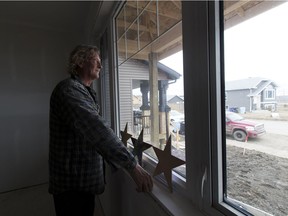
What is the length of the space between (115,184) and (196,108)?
3.65ft

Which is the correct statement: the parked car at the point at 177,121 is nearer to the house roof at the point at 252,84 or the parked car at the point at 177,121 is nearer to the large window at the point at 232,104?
the large window at the point at 232,104

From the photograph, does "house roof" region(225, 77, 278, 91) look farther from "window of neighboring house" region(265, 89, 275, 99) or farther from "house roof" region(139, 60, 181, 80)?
"house roof" region(139, 60, 181, 80)

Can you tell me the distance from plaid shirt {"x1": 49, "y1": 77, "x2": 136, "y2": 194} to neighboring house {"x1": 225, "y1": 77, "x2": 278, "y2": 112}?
517mm

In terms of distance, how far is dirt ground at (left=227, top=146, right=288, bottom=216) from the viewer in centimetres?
54

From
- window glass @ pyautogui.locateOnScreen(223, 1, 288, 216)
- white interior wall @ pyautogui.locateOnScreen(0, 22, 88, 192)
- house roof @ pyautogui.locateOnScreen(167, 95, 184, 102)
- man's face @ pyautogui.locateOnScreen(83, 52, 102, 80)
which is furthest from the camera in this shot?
white interior wall @ pyautogui.locateOnScreen(0, 22, 88, 192)

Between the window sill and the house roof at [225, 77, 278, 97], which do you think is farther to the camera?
the window sill

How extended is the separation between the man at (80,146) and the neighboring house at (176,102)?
31cm

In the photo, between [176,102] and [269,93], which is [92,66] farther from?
[269,93]

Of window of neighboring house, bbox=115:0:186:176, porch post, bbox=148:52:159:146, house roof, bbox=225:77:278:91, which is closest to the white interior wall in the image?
window of neighboring house, bbox=115:0:186:176

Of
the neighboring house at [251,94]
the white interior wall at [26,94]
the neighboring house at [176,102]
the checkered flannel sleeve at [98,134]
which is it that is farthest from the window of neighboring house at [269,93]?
the white interior wall at [26,94]

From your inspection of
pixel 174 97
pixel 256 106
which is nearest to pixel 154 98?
pixel 174 97

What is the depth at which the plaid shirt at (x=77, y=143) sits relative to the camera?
912 mm

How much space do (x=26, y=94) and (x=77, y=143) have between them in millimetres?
2219

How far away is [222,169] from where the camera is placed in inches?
28.0
